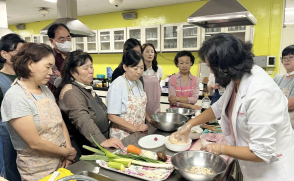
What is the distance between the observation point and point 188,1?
4605 mm

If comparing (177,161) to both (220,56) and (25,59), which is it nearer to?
(220,56)

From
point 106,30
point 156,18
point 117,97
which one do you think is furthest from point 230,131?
point 106,30

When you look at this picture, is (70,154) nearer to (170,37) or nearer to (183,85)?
(183,85)

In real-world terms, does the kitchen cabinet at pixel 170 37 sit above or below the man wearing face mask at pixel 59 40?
above

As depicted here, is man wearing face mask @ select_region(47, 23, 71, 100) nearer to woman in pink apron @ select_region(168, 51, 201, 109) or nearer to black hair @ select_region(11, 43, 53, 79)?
black hair @ select_region(11, 43, 53, 79)

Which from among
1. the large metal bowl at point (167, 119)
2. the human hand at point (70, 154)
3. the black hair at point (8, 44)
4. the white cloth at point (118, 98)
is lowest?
the human hand at point (70, 154)

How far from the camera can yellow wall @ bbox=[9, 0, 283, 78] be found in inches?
158

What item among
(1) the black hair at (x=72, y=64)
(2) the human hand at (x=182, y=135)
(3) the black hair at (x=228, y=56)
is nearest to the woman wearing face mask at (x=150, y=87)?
(1) the black hair at (x=72, y=64)

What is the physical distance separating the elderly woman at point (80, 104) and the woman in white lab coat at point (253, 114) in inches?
33.3

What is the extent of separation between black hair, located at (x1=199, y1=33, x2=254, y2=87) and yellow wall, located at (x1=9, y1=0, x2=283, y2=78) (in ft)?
11.8

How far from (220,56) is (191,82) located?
1921 millimetres

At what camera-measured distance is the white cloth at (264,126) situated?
0.96 m

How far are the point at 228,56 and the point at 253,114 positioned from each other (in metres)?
0.30

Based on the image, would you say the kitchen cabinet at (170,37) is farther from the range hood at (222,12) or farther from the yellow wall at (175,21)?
the range hood at (222,12)
